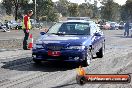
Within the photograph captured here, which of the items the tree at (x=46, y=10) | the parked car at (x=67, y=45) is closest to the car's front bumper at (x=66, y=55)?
the parked car at (x=67, y=45)

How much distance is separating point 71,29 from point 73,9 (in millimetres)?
79760

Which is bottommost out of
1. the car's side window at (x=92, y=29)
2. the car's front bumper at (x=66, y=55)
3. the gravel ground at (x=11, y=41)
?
the gravel ground at (x=11, y=41)

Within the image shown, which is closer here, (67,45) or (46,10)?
(67,45)

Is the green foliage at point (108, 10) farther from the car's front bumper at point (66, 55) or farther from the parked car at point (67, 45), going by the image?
the car's front bumper at point (66, 55)

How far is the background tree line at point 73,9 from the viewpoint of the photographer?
7044cm

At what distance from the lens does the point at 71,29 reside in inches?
505

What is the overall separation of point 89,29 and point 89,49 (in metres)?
1.11

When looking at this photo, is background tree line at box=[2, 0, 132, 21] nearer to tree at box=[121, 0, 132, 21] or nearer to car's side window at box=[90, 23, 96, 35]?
tree at box=[121, 0, 132, 21]

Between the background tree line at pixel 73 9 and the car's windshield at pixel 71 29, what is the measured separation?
5373 centimetres

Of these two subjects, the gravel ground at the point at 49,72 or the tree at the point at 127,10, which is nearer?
the gravel ground at the point at 49,72

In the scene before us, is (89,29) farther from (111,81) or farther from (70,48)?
(111,81)

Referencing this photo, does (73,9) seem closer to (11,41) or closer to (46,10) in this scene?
(46,10)

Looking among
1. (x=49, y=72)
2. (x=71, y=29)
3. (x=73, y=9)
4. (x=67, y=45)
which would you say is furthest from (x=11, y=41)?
(x=73, y=9)

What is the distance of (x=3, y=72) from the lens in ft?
33.4
